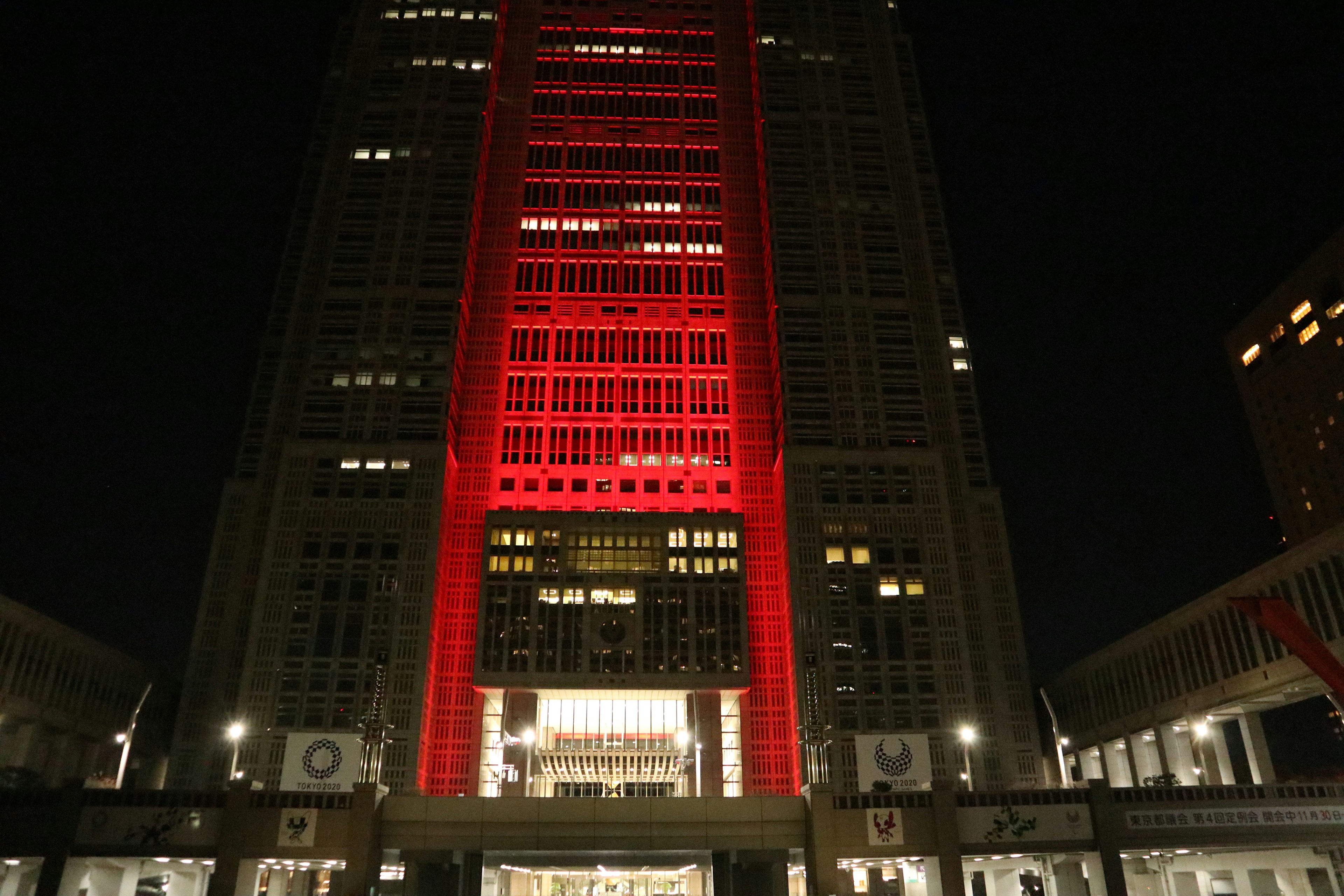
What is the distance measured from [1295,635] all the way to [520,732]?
68.5m

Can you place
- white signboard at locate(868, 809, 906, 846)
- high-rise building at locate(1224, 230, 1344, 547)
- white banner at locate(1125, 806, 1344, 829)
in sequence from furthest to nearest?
1. high-rise building at locate(1224, 230, 1344, 547)
2. white signboard at locate(868, 809, 906, 846)
3. white banner at locate(1125, 806, 1344, 829)

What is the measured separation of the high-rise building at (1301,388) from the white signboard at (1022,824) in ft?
315

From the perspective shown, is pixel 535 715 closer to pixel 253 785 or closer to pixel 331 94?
pixel 253 785

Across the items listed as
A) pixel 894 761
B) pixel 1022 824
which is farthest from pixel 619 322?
pixel 1022 824

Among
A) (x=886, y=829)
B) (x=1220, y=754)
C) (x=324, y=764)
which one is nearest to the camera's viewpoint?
(x=886, y=829)

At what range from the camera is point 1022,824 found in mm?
59062

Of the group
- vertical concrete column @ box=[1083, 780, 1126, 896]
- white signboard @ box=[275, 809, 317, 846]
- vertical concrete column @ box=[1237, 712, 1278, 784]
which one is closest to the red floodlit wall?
white signboard @ box=[275, 809, 317, 846]

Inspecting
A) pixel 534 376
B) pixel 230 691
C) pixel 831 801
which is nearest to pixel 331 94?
pixel 534 376

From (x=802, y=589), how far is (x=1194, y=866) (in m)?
46.0

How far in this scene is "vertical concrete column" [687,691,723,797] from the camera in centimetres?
9975

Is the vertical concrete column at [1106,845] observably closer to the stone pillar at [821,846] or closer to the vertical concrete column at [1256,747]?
the stone pillar at [821,846]

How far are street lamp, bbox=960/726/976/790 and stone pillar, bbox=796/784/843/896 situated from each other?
3040 centimetres

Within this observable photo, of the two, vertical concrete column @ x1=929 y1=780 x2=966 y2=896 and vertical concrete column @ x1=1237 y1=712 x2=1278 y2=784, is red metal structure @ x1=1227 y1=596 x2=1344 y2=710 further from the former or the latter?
vertical concrete column @ x1=1237 y1=712 x2=1278 y2=784

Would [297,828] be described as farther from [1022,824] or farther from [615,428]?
[615,428]
